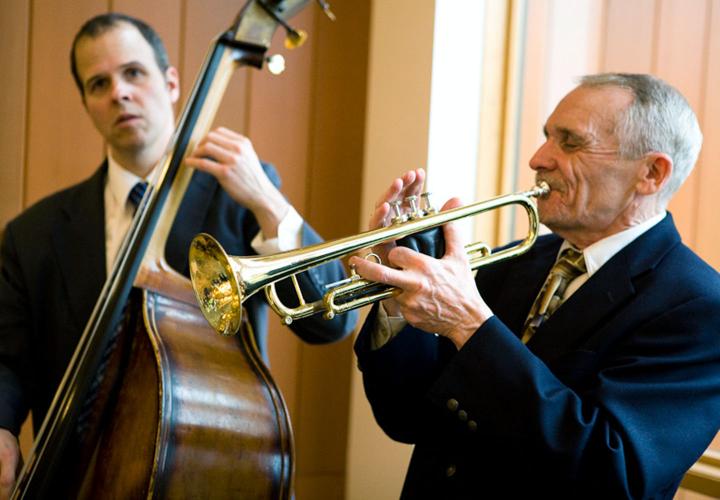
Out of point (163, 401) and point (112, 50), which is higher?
point (112, 50)

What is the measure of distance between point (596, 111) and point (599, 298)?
0.36 m

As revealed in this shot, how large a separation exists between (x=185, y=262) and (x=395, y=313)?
1.91ft

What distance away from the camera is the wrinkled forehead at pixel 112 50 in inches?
81.8

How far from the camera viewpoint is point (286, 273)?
1393 mm

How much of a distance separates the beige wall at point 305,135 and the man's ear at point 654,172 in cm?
139

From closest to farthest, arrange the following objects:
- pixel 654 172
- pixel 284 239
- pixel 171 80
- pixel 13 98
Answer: pixel 654 172 < pixel 284 239 < pixel 171 80 < pixel 13 98

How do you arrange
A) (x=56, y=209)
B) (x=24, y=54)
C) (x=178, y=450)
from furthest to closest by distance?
(x=24, y=54) < (x=56, y=209) < (x=178, y=450)

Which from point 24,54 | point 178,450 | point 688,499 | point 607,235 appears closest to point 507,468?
point 607,235

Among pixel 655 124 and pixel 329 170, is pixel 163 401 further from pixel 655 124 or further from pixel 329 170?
pixel 329 170

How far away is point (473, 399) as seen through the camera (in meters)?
1.39

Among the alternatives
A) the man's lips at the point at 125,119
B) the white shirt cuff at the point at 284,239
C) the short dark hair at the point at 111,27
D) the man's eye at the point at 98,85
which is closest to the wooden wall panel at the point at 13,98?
the short dark hair at the point at 111,27

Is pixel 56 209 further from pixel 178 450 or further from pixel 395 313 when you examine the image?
pixel 395 313

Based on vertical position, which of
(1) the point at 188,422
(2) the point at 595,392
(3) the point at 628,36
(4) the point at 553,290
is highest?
(3) the point at 628,36

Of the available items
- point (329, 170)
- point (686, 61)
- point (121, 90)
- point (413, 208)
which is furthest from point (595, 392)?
point (329, 170)
